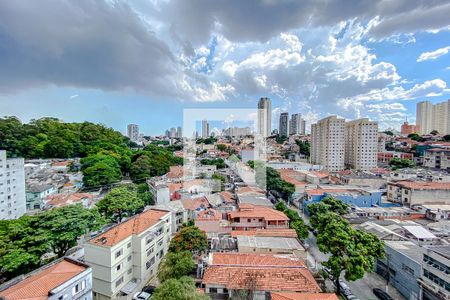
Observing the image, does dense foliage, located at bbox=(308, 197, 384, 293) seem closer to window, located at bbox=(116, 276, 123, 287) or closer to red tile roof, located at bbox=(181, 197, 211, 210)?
red tile roof, located at bbox=(181, 197, 211, 210)

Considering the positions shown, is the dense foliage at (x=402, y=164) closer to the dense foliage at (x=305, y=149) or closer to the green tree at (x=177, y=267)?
the dense foliage at (x=305, y=149)

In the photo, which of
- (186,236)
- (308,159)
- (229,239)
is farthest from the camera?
(308,159)

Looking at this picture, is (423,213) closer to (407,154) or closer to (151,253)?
(151,253)

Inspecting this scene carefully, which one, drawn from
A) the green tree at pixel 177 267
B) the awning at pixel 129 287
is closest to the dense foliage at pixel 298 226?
the green tree at pixel 177 267

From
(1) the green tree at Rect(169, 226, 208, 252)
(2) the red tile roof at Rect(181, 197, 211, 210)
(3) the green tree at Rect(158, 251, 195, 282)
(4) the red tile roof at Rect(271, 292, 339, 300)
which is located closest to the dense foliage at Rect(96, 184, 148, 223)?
(2) the red tile roof at Rect(181, 197, 211, 210)

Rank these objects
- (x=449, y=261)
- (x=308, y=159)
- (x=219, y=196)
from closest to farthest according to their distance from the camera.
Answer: (x=449, y=261)
(x=219, y=196)
(x=308, y=159)

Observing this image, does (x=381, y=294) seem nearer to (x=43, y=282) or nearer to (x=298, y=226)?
(x=298, y=226)

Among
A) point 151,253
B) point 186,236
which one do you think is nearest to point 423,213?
point 186,236
